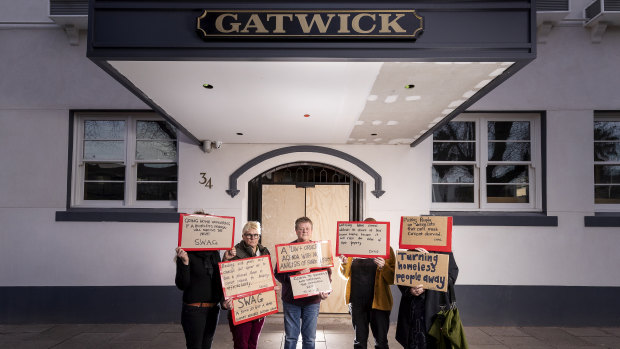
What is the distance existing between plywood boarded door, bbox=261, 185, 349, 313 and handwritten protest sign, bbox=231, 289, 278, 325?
9.73 ft

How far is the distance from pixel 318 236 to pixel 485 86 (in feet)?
12.7

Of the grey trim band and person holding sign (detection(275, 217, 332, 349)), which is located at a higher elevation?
the grey trim band

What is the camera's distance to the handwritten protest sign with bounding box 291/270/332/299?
410 centimetres

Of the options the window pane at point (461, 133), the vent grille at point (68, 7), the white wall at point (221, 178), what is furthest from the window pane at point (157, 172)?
the window pane at point (461, 133)

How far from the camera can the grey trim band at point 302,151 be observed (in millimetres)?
6855

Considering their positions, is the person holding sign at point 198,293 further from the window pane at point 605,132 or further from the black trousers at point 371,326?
the window pane at point 605,132

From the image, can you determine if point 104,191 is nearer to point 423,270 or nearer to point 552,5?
point 423,270

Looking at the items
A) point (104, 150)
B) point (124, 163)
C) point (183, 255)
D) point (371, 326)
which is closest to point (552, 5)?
point (371, 326)

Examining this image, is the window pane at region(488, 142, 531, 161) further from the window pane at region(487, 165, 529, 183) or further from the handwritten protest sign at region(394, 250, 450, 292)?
the handwritten protest sign at region(394, 250, 450, 292)

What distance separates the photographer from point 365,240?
4.39m

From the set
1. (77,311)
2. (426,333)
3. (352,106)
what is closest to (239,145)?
(352,106)

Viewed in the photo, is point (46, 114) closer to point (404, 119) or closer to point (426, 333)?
point (404, 119)

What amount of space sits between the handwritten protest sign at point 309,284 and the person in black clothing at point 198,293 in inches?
29.3

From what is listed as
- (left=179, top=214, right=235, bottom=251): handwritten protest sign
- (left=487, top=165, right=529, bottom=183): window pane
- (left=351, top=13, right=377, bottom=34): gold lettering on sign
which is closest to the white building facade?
(left=487, top=165, right=529, bottom=183): window pane
